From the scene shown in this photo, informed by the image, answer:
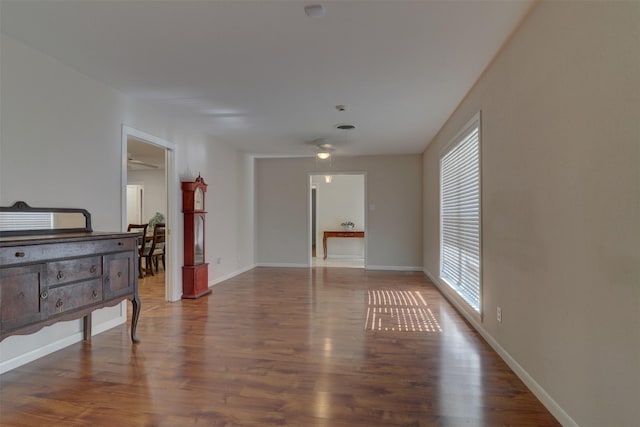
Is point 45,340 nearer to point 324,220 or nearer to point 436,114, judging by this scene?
point 436,114

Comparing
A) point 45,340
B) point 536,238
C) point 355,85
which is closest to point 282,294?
point 45,340

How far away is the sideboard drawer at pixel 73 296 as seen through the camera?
7.46 ft

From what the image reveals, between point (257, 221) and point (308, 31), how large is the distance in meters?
5.59

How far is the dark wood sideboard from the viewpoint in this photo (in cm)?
203

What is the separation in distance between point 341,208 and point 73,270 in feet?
23.5

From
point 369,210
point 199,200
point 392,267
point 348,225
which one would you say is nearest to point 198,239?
point 199,200

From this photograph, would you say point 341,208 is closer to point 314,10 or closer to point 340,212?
point 340,212

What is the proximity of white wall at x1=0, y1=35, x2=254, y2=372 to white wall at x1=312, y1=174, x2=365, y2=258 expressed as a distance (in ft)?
17.7

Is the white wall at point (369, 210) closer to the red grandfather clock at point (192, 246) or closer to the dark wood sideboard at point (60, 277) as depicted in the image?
the red grandfather clock at point (192, 246)

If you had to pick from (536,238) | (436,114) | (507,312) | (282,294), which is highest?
(436,114)

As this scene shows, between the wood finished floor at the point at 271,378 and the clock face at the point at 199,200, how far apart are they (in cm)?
169

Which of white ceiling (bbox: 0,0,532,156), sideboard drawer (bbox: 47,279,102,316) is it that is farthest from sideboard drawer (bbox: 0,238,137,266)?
white ceiling (bbox: 0,0,532,156)

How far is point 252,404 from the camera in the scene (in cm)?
199

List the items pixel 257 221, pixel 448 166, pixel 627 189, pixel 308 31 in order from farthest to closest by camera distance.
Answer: pixel 257 221 < pixel 448 166 < pixel 308 31 < pixel 627 189
